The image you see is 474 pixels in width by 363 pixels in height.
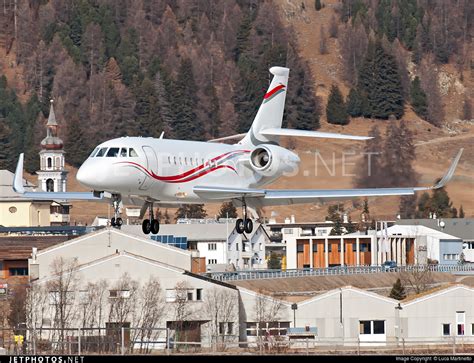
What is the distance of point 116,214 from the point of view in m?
63.0

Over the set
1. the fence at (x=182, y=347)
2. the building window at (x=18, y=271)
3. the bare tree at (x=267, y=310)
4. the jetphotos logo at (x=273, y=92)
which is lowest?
the fence at (x=182, y=347)

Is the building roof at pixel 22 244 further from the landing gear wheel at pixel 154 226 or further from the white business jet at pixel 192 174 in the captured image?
the landing gear wheel at pixel 154 226

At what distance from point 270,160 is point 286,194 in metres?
1.84

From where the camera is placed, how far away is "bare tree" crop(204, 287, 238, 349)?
92438mm

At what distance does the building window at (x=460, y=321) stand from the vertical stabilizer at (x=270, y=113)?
90.6 ft

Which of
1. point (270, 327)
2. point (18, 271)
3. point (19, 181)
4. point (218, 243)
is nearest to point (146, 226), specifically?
point (19, 181)

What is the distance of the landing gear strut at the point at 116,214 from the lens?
62562mm

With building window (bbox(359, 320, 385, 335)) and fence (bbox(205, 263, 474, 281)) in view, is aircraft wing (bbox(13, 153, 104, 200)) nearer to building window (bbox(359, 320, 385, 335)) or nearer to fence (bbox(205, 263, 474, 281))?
building window (bbox(359, 320, 385, 335))

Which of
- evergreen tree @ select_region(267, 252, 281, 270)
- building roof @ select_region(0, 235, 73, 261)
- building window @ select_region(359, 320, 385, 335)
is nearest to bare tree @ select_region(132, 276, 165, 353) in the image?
building window @ select_region(359, 320, 385, 335)

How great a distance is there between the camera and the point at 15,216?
200m

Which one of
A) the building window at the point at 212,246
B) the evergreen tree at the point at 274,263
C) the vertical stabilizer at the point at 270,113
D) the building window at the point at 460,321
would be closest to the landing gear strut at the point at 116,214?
the vertical stabilizer at the point at 270,113

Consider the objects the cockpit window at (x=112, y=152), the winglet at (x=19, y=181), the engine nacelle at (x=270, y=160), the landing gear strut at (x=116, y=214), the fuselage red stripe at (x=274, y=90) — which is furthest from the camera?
the fuselage red stripe at (x=274, y=90)

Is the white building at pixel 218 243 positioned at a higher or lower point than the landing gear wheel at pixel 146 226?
higher

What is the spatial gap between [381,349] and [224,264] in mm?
74057
